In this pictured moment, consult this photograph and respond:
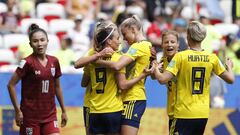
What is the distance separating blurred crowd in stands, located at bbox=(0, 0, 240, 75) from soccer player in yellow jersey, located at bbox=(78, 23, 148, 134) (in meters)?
6.38

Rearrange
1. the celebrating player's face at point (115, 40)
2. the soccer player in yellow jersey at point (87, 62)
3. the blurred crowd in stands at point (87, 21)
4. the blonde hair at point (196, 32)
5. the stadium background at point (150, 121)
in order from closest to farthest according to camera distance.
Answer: the blonde hair at point (196, 32)
the soccer player in yellow jersey at point (87, 62)
the celebrating player's face at point (115, 40)
the stadium background at point (150, 121)
the blurred crowd in stands at point (87, 21)

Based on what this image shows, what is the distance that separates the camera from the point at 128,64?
10.9 metres

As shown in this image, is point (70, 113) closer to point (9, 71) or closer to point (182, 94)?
point (9, 71)

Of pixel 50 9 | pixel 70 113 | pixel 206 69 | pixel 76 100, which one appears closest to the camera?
pixel 206 69

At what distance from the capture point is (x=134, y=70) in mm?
11000

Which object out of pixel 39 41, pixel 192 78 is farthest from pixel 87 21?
pixel 192 78

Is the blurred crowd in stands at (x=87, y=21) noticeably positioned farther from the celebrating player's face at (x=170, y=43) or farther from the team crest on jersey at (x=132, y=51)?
the team crest on jersey at (x=132, y=51)

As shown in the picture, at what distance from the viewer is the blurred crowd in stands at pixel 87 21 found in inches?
733

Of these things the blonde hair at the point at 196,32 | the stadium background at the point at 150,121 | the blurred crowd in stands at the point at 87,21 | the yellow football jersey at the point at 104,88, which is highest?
the blurred crowd in stands at the point at 87,21

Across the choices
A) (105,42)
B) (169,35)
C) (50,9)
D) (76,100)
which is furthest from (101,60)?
(50,9)

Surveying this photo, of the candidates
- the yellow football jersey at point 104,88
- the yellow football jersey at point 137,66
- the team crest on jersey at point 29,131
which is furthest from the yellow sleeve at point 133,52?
the team crest on jersey at point 29,131

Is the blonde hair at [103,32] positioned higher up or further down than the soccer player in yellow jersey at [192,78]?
higher up

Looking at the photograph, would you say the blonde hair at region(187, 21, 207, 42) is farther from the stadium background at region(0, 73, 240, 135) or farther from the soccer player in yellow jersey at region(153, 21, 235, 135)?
the stadium background at region(0, 73, 240, 135)

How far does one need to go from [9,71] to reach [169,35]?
668 cm
